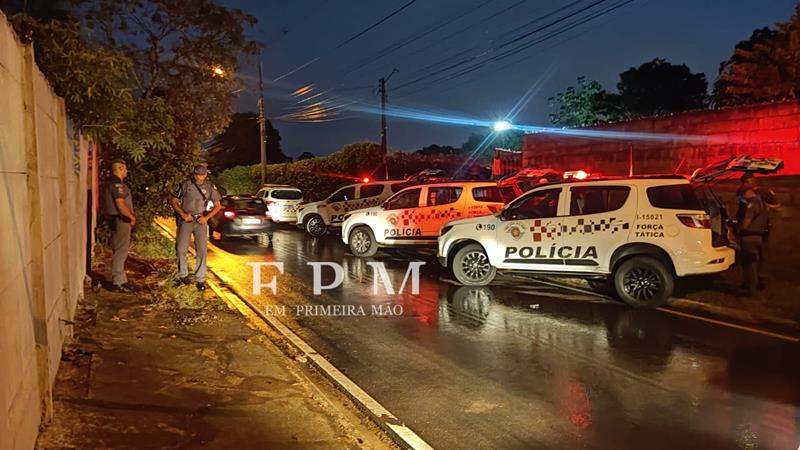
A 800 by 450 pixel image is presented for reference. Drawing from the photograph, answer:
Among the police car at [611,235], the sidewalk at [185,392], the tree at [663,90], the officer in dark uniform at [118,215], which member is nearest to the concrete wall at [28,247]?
the sidewalk at [185,392]

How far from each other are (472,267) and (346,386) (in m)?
5.30

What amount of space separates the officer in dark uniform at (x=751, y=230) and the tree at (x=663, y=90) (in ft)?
69.7

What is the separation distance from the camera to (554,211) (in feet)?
31.5

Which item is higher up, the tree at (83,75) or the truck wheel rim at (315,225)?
the tree at (83,75)

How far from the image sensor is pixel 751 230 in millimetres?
9102

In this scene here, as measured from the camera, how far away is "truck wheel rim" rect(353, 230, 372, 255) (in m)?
14.5

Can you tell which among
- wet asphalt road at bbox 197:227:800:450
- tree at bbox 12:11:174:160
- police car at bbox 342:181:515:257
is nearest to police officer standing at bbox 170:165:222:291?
wet asphalt road at bbox 197:227:800:450

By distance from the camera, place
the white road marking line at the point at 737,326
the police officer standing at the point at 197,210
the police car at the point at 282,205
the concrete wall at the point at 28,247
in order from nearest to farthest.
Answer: the concrete wall at the point at 28,247 → the white road marking line at the point at 737,326 → the police officer standing at the point at 197,210 → the police car at the point at 282,205

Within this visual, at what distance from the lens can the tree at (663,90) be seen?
29312 mm

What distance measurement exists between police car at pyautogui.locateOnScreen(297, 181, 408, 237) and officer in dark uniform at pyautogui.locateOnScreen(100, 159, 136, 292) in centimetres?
955

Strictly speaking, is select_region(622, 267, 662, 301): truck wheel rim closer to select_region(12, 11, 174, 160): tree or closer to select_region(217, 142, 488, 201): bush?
select_region(12, 11, 174, 160): tree

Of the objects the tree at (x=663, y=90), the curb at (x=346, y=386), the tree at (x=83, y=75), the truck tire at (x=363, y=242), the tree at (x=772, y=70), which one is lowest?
the curb at (x=346, y=386)

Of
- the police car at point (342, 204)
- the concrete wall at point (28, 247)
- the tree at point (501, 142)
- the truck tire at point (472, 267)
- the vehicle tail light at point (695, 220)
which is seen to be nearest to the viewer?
the concrete wall at point (28, 247)

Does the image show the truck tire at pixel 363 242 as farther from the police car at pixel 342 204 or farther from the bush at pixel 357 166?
the bush at pixel 357 166
